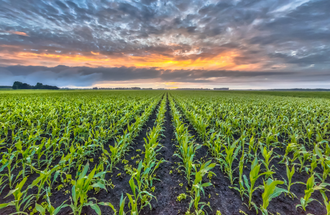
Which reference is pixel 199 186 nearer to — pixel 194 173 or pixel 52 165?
pixel 194 173

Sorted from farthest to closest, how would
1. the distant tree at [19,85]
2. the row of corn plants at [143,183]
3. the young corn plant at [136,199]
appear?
the distant tree at [19,85]
the row of corn plants at [143,183]
the young corn plant at [136,199]

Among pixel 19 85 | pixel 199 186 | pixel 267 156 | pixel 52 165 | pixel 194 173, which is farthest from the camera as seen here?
pixel 19 85

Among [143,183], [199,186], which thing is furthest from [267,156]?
[143,183]

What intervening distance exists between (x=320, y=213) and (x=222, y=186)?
1.69 metres

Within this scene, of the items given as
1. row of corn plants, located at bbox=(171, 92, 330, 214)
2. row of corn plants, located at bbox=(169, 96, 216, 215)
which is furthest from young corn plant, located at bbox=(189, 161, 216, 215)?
row of corn plants, located at bbox=(171, 92, 330, 214)

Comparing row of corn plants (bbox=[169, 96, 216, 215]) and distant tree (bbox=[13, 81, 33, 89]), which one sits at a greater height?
distant tree (bbox=[13, 81, 33, 89])

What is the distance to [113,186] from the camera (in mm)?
3211

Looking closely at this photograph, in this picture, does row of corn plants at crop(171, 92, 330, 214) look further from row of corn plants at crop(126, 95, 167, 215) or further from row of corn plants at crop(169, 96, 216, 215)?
row of corn plants at crop(126, 95, 167, 215)

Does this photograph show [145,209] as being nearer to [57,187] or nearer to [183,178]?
[183,178]

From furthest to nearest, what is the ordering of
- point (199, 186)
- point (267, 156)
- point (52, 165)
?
point (52, 165), point (267, 156), point (199, 186)

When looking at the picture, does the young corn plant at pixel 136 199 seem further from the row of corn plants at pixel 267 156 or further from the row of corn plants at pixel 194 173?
the row of corn plants at pixel 267 156

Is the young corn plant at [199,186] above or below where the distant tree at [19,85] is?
below

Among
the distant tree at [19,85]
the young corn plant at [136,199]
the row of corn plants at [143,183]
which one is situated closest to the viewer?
the young corn plant at [136,199]

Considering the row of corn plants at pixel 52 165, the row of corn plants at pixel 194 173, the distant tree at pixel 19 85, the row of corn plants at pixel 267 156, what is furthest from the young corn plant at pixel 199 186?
the distant tree at pixel 19 85
